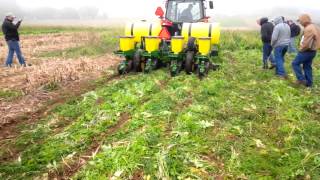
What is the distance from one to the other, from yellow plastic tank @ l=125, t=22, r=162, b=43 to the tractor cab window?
183cm

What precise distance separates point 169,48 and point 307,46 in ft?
Answer: 13.7

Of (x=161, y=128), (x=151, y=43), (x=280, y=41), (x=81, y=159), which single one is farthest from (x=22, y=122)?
(x=280, y=41)

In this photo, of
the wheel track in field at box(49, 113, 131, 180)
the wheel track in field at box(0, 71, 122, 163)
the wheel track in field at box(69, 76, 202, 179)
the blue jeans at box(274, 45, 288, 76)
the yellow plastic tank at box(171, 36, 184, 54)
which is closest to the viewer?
the wheel track in field at box(69, 76, 202, 179)

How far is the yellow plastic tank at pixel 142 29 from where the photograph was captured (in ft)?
39.8

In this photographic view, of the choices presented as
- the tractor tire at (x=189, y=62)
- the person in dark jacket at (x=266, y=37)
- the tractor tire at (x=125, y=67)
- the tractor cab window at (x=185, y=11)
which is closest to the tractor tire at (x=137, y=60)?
the tractor tire at (x=125, y=67)

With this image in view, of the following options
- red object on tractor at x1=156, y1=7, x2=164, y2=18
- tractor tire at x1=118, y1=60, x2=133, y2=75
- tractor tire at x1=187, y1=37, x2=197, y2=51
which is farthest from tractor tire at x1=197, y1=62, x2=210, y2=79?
red object on tractor at x1=156, y1=7, x2=164, y2=18

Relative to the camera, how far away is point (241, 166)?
5.23 m

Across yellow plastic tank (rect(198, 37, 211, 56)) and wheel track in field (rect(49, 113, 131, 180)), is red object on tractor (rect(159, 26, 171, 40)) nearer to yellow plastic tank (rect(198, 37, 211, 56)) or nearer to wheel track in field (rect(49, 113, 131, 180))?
yellow plastic tank (rect(198, 37, 211, 56))

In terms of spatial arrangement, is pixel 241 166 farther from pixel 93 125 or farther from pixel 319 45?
pixel 319 45

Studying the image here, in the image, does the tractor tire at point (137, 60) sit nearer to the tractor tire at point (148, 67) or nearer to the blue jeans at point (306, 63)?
the tractor tire at point (148, 67)

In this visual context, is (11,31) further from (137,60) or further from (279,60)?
(279,60)

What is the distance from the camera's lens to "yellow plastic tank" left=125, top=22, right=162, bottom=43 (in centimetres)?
1213

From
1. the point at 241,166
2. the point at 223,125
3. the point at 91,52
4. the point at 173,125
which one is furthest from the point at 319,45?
the point at 91,52

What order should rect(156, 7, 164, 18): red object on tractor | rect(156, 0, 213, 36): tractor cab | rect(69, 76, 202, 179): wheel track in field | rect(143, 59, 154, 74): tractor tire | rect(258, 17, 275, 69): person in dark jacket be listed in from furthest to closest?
rect(156, 0, 213, 36): tractor cab → rect(156, 7, 164, 18): red object on tractor → rect(258, 17, 275, 69): person in dark jacket → rect(143, 59, 154, 74): tractor tire → rect(69, 76, 202, 179): wheel track in field
